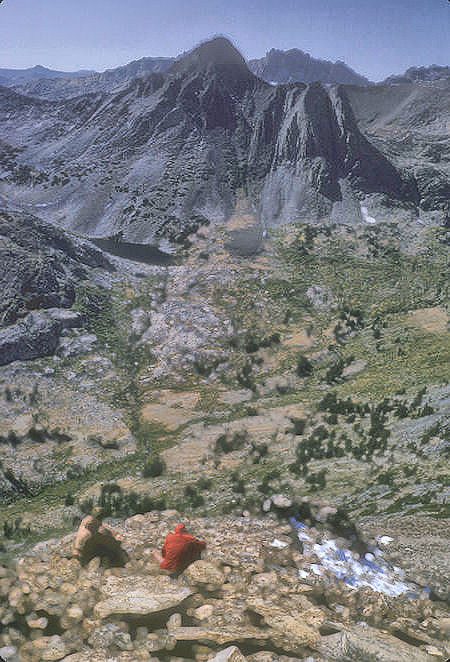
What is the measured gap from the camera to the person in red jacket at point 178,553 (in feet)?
27.5

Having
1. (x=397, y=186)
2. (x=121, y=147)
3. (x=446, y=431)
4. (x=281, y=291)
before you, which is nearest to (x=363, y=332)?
(x=281, y=291)

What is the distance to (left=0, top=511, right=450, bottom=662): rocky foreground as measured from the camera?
6.46 metres

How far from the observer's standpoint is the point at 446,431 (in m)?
13.1

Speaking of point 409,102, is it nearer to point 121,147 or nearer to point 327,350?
A: point 121,147


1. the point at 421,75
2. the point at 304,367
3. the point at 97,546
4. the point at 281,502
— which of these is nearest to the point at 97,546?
the point at 97,546

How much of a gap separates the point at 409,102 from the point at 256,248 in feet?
166

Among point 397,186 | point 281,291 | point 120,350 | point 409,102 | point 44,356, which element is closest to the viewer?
point 44,356

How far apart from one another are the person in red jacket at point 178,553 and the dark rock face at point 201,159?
3701 centimetres

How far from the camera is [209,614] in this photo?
280 inches

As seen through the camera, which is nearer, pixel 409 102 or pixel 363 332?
pixel 363 332

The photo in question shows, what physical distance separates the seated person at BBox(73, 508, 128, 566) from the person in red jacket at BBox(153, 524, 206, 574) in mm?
783

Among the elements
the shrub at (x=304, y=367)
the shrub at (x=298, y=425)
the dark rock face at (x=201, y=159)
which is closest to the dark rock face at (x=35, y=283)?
the shrub at (x=304, y=367)

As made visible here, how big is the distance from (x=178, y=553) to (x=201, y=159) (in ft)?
173

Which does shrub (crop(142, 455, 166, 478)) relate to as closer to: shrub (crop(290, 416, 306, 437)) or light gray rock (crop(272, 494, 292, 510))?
light gray rock (crop(272, 494, 292, 510))
